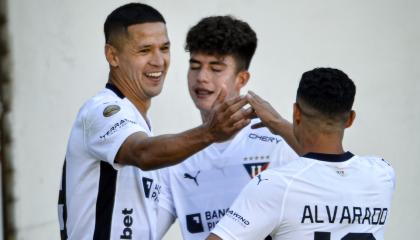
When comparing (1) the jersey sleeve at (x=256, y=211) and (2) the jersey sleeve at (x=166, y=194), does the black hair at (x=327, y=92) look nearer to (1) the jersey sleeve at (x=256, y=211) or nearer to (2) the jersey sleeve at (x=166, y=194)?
(1) the jersey sleeve at (x=256, y=211)

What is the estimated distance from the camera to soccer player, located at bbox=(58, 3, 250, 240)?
3855mm

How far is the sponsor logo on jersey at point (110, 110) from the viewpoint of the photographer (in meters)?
4.06

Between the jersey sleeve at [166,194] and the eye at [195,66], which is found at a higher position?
the eye at [195,66]

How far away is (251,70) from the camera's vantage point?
645cm

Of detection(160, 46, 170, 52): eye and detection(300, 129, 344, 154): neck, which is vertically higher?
detection(160, 46, 170, 52): eye

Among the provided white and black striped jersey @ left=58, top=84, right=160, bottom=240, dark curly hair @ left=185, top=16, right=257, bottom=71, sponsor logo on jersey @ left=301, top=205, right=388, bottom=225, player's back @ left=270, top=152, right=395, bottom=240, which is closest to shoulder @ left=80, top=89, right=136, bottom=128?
white and black striped jersey @ left=58, top=84, right=160, bottom=240

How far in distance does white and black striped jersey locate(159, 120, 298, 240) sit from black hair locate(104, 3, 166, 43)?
66 cm

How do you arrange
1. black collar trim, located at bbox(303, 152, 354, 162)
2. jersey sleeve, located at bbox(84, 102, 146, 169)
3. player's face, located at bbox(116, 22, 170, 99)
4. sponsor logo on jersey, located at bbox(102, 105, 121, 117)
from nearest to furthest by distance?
black collar trim, located at bbox(303, 152, 354, 162) → jersey sleeve, located at bbox(84, 102, 146, 169) → sponsor logo on jersey, located at bbox(102, 105, 121, 117) → player's face, located at bbox(116, 22, 170, 99)

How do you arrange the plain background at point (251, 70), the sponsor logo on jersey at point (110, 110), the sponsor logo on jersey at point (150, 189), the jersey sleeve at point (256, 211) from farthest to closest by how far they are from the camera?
the plain background at point (251, 70)
the sponsor logo on jersey at point (150, 189)
the sponsor logo on jersey at point (110, 110)
the jersey sleeve at point (256, 211)

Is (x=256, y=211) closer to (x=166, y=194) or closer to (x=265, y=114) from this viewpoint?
(x=265, y=114)

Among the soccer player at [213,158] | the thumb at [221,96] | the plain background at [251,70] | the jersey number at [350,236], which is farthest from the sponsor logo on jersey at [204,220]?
the plain background at [251,70]

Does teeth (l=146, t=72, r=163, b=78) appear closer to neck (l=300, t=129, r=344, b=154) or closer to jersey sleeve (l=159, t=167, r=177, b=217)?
jersey sleeve (l=159, t=167, r=177, b=217)

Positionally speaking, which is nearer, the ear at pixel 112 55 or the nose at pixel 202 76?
the ear at pixel 112 55

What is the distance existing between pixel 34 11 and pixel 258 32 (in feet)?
4.77
